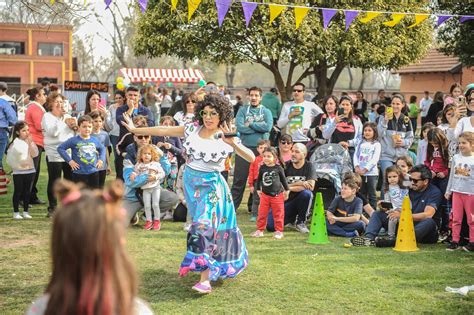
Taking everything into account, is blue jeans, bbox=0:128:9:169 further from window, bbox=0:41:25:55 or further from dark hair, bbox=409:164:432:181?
window, bbox=0:41:25:55

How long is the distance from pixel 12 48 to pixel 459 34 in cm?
4264

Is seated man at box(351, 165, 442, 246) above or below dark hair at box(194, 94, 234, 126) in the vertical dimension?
below

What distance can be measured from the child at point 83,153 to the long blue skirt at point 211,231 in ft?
11.2

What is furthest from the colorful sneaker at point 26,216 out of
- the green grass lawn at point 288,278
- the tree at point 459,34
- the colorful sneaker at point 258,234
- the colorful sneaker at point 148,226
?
the tree at point 459,34

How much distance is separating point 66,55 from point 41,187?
4283 centimetres

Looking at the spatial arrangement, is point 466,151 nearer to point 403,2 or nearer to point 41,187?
point 41,187

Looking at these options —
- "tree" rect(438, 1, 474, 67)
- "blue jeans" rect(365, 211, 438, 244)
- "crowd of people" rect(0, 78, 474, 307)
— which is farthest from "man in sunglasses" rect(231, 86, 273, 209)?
"tree" rect(438, 1, 474, 67)

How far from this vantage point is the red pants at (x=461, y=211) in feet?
27.0

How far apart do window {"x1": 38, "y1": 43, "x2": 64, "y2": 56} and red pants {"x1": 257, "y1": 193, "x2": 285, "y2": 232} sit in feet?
160

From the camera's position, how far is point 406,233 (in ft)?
27.8

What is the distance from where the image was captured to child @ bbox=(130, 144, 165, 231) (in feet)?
31.4

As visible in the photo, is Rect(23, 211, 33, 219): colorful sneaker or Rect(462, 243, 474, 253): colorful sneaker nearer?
Rect(462, 243, 474, 253): colorful sneaker

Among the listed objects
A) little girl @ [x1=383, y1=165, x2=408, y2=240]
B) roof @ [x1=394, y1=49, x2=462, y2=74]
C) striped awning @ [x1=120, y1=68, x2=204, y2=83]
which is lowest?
little girl @ [x1=383, y1=165, x2=408, y2=240]

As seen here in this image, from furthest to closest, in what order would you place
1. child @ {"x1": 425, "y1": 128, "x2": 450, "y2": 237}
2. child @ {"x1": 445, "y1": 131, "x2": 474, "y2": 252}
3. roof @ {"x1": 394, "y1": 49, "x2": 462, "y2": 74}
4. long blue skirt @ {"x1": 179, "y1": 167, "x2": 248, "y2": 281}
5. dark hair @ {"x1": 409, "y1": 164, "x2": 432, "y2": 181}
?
roof @ {"x1": 394, "y1": 49, "x2": 462, "y2": 74}
child @ {"x1": 425, "y1": 128, "x2": 450, "y2": 237}
dark hair @ {"x1": 409, "y1": 164, "x2": 432, "y2": 181}
child @ {"x1": 445, "y1": 131, "x2": 474, "y2": 252}
long blue skirt @ {"x1": 179, "y1": 167, "x2": 248, "y2": 281}
